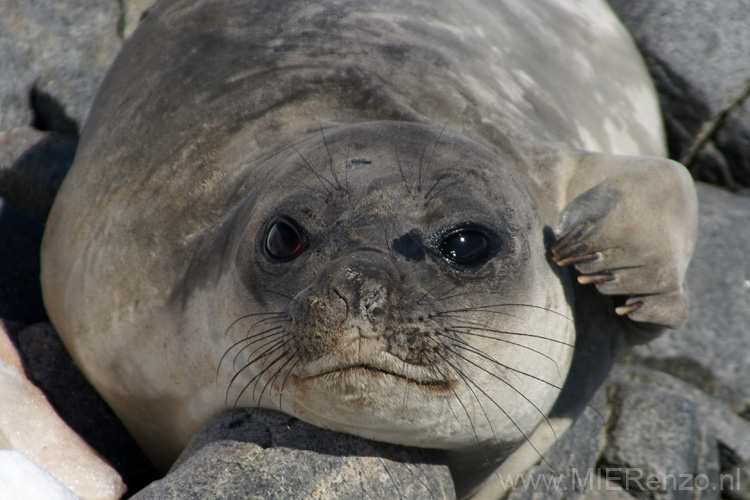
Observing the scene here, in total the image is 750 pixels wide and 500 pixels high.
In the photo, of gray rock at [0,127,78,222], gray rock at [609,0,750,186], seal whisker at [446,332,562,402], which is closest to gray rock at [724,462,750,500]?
seal whisker at [446,332,562,402]

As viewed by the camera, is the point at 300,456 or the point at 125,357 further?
the point at 125,357

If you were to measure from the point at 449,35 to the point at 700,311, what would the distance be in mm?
2107

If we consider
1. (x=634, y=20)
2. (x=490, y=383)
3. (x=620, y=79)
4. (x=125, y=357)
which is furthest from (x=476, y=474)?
(x=634, y=20)

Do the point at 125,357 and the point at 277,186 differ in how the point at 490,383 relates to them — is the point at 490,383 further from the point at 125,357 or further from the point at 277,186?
the point at 125,357

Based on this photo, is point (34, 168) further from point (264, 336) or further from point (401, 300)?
point (401, 300)

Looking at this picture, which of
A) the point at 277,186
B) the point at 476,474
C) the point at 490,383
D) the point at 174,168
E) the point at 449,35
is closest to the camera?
the point at 490,383

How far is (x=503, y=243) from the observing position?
2605 millimetres

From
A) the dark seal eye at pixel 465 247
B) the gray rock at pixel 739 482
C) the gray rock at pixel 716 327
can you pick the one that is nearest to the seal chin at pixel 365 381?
the dark seal eye at pixel 465 247

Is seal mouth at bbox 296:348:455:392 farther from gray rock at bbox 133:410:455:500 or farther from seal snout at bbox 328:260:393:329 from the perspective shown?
gray rock at bbox 133:410:455:500

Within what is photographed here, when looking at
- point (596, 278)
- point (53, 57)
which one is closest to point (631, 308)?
point (596, 278)

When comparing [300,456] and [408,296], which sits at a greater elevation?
[408,296]

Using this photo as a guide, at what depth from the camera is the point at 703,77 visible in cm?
538

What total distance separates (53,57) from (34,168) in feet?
3.78

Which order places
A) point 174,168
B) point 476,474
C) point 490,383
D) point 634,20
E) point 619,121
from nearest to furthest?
point 490,383 < point 476,474 < point 174,168 < point 619,121 < point 634,20
